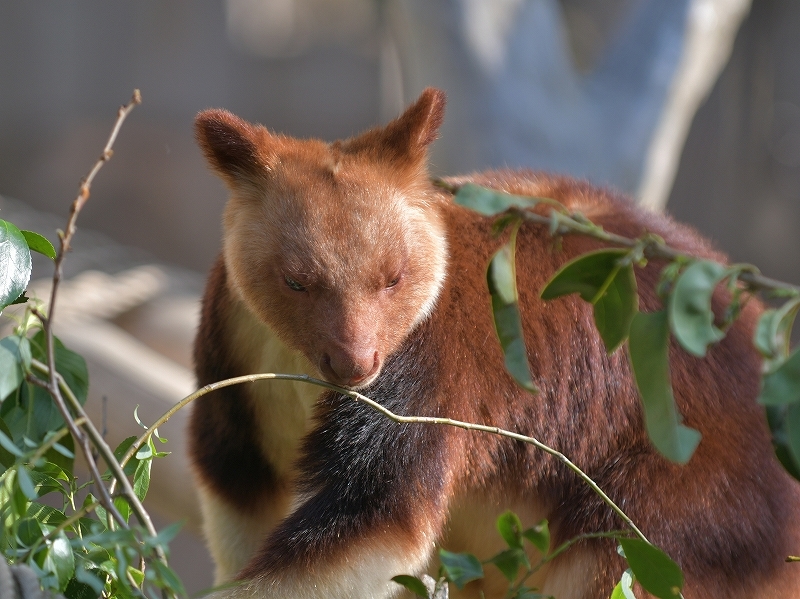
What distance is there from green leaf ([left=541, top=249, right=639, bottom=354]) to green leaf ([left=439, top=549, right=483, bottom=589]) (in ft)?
1.50

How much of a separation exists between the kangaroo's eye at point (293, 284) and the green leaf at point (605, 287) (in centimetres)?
91

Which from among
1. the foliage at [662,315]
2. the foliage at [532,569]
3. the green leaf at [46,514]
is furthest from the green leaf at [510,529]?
the green leaf at [46,514]

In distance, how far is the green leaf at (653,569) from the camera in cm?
141

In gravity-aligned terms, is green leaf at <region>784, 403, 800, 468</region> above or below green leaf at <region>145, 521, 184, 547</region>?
above

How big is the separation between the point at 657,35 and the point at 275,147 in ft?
13.1

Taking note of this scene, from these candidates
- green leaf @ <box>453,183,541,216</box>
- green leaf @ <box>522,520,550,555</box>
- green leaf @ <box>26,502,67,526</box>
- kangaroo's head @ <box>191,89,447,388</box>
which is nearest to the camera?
green leaf @ <box>453,183,541,216</box>

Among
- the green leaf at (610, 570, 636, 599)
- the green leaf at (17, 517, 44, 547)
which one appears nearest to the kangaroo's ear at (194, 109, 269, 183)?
the green leaf at (17, 517, 44, 547)

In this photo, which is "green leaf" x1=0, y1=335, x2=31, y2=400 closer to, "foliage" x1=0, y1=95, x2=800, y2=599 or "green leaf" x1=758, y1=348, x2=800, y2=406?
"foliage" x1=0, y1=95, x2=800, y2=599

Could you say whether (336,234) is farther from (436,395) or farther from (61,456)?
(61,456)

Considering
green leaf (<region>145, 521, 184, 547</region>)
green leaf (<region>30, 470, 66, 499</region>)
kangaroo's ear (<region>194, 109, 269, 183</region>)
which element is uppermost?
kangaroo's ear (<region>194, 109, 269, 183</region>)

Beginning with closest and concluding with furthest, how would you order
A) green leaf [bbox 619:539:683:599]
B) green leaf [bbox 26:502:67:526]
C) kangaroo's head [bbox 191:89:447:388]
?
1. green leaf [bbox 619:539:683:599]
2. green leaf [bbox 26:502:67:526]
3. kangaroo's head [bbox 191:89:447:388]

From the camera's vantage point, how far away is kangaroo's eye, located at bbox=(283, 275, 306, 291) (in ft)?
6.68

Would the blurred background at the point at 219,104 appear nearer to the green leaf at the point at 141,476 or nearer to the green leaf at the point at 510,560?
the green leaf at the point at 141,476

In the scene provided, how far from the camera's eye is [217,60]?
30.0ft
